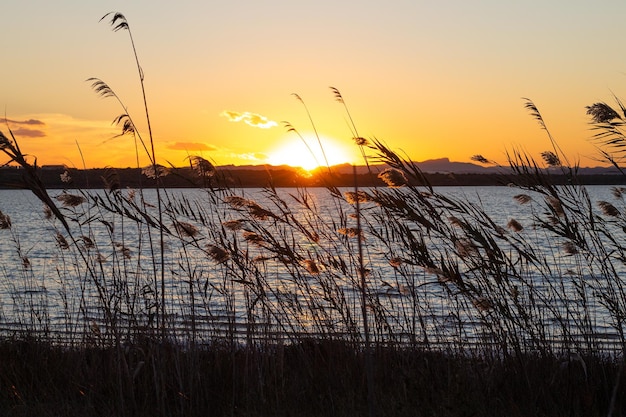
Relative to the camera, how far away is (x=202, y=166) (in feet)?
18.7

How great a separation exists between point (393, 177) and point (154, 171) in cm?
186

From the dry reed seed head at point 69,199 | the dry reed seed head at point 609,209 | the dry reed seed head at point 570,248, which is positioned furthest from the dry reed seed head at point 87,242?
the dry reed seed head at point 609,209

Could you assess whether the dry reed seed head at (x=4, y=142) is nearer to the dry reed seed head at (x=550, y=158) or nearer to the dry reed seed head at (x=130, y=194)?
the dry reed seed head at (x=130, y=194)

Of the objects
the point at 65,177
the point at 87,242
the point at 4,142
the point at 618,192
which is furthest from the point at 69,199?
the point at 618,192

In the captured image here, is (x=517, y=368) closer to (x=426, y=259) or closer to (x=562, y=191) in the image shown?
(x=426, y=259)

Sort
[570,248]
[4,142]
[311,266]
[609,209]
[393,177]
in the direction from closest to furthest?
[4,142] → [393,177] → [311,266] → [570,248] → [609,209]

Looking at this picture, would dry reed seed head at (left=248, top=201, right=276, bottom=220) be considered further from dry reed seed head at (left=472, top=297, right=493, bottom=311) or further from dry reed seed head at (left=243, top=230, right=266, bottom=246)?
dry reed seed head at (left=472, top=297, right=493, bottom=311)

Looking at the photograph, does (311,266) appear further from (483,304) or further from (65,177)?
(65,177)

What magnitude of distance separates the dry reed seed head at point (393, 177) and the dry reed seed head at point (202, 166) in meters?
1.52

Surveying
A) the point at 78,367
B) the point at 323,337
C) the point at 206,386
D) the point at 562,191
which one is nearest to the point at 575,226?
the point at 562,191

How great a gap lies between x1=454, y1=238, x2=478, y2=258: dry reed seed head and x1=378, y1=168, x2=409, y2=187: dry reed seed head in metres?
0.62

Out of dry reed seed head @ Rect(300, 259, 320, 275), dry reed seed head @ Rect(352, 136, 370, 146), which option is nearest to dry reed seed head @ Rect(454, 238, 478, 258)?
dry reed seed head @ Rect(352, 136, 370, 146)

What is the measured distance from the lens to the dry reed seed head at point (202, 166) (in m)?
5.68

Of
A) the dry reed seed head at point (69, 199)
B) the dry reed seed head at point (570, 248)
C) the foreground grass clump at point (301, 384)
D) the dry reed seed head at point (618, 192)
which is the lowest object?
the foreground grass clump at point (301, 384)
